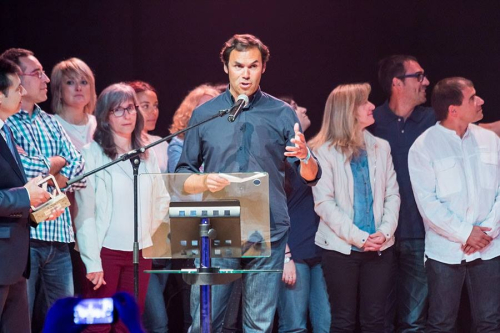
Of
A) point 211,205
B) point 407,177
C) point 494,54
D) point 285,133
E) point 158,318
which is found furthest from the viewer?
point 494,54

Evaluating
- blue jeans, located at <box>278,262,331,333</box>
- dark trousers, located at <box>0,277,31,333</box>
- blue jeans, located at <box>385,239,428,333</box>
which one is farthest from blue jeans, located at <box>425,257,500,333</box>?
dark trousers, located at <box>0,277,31,333</box>

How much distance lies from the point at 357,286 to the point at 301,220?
0.56m

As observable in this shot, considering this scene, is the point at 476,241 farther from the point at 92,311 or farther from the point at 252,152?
the point at 92,311

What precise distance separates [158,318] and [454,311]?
188 cm

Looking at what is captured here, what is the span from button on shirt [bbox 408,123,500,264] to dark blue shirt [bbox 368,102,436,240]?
0.68ft

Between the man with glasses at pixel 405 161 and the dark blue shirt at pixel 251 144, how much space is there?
184 centimetres

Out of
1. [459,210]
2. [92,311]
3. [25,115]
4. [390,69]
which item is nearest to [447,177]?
[459,210]

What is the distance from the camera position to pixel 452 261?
16.3 ft

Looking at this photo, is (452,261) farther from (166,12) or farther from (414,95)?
(166,12)

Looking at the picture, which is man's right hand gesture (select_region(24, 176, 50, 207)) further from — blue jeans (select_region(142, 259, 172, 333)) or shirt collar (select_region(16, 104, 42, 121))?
blue jeans (select_region(142, 259, 172, 333))

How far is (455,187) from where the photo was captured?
199 inches

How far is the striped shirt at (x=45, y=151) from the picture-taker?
4121 millimetres

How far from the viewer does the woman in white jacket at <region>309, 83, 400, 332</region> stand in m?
4.90

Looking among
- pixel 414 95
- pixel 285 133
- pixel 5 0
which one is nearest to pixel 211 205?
pixel 285 133
